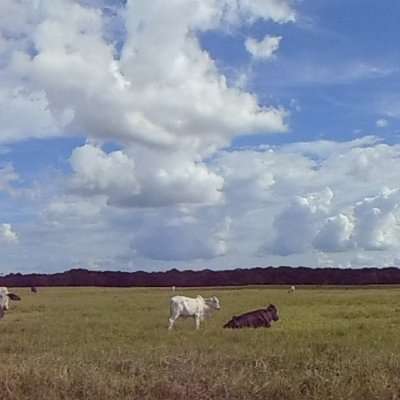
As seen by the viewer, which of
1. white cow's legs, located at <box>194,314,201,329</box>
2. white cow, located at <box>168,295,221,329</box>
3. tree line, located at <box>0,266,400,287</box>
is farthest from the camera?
tree line, located at <box>0,266,400,287</box>

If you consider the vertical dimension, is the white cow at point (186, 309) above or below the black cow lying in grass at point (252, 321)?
Answer: above

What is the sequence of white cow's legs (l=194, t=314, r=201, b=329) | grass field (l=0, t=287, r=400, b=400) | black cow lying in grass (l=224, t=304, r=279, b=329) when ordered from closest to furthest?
grass field (l=0, t=287, r=400, b=400) → black cow lying in grass (l=224, t=304, r=279, b=329) → white cow's legs (l=194, t=314, r=201, b=329)

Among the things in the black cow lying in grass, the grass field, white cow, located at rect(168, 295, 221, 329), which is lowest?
the grass field

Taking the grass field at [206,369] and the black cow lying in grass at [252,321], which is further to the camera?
the black cow lying in grass at [252,321]

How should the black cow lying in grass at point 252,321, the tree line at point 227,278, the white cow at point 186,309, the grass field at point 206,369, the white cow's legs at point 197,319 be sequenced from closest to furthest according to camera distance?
the grass field at point 206,369 < the black cow lying in grass at point 252,321 < the white cow's legs at point 197,319 < the white cow at point 186,309 < the tree line at point 227,278

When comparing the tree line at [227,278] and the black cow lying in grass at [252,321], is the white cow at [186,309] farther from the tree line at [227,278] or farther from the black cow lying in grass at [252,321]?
the tree line at [227,278]

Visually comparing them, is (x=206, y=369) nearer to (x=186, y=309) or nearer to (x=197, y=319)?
(x=197, y=319)

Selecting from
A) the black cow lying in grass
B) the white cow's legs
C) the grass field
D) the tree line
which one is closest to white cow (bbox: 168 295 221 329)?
the white cow's legs

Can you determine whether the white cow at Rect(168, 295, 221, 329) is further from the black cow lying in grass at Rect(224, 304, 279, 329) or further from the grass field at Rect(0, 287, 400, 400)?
the grass field at Rect(0, 287, 400, 400)

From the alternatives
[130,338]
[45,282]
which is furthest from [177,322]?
[45,282]

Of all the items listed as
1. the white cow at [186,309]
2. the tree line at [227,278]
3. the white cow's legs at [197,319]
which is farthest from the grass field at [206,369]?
the tree line at [227,278]

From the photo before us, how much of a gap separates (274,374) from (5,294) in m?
24.0

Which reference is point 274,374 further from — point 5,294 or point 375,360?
point 5,294

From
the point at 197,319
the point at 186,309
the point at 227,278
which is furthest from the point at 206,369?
the point at 227,278
